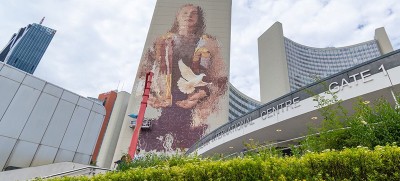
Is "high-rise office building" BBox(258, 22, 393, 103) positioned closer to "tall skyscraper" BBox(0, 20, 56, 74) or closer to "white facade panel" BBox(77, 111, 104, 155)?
"white facade panel" BBox(77, 111, 104, 155)

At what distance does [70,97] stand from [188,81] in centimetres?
5141

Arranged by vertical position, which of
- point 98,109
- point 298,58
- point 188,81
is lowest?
point 98,109

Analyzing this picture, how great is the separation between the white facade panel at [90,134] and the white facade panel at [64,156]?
55 centimetres

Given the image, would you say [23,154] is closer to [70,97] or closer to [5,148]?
[5,148]

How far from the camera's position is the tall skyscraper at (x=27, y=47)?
6737 inches

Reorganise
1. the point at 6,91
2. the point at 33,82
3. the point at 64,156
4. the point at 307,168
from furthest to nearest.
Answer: the point at 64,156 → the point at 33,82 → the point at 6,91 → the point at 307,168

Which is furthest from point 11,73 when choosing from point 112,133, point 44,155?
point 112,133

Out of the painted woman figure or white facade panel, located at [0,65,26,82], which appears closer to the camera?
white facade panel, located at [0,65,26,82]

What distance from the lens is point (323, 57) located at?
106 meters

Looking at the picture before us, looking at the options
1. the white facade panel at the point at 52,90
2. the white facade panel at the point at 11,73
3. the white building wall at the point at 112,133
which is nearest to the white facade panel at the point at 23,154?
the white facade panel at the point at 52,90

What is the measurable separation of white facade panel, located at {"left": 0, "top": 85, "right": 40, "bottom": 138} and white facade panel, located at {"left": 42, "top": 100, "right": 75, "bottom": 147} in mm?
1219

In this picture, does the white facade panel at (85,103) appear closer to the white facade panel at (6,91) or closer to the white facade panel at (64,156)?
the white facade panel at (64,156)

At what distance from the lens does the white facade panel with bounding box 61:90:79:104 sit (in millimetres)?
13195

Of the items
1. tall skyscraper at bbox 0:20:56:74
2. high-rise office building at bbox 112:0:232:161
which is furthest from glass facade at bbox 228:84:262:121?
→ tall skyscraper at bbox 0:20:56:74
